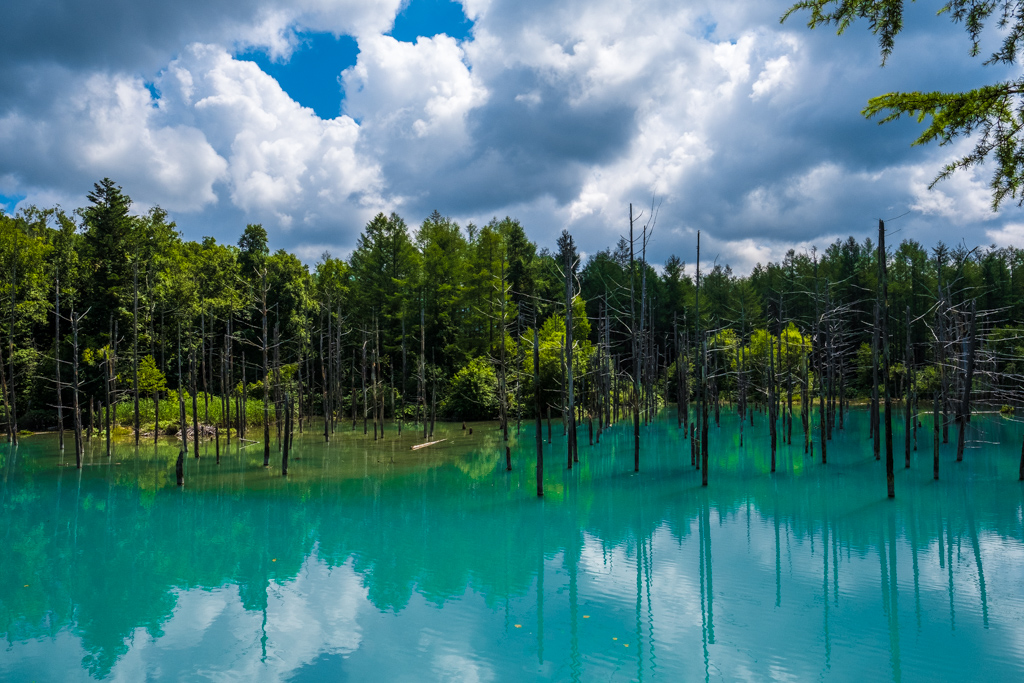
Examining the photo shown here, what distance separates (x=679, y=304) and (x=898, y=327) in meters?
22.0

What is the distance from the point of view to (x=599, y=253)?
81.9 meters

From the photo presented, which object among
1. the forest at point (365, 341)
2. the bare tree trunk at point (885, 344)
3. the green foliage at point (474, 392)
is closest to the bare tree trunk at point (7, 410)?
the forest at point (365, 341)

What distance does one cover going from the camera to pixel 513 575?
1251 centimetres

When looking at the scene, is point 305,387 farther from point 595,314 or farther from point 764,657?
point 764,657

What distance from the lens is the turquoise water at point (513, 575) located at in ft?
29.2

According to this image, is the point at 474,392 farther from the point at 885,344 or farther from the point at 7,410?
the point at 885,344

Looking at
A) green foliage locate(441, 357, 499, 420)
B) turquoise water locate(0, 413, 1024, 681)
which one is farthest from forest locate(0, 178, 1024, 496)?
turquoise water locate(0, 413, 1024, 681)

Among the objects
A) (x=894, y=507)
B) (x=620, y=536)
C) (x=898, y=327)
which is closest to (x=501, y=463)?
(x=620, y=536)

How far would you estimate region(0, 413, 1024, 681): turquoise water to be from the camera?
8.91 m

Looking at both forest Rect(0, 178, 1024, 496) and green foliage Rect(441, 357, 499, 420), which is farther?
green foliage Rect(441, 357, 499, 420)

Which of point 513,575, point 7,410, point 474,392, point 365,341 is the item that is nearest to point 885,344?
point 513,575

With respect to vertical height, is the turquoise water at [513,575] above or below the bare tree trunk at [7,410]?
below

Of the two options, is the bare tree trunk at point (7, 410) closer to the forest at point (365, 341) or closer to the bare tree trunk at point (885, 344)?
the forest at point (365, 341)

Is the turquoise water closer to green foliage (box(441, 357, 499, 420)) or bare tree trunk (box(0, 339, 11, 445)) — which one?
bare tree trunk (box(0, 339, 11, 445))
